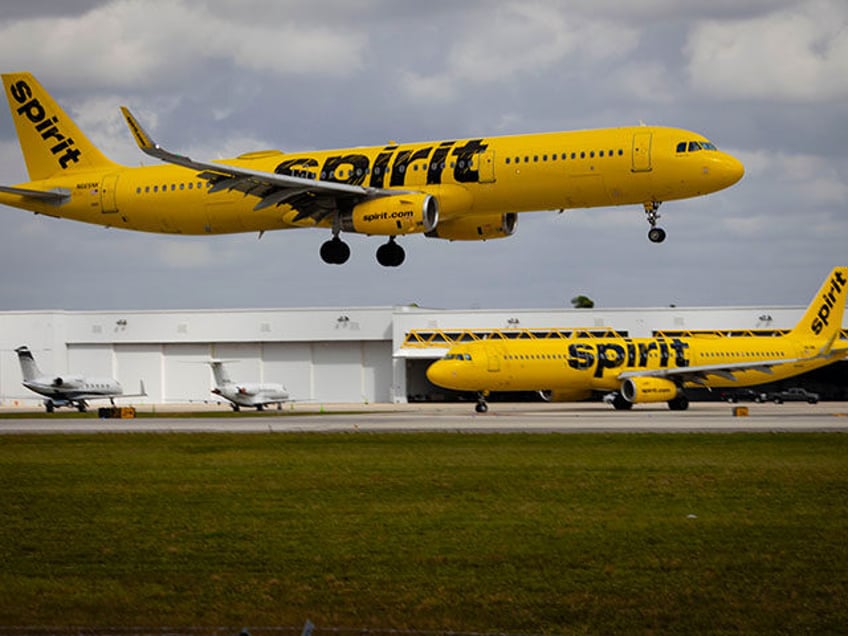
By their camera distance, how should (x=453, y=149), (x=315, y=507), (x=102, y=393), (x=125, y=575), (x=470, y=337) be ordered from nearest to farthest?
(x=125, y=575), (x=315, y=507), (x=453, y=149), (x=102, y=393), (x=470, y=337)

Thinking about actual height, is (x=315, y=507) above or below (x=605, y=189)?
below

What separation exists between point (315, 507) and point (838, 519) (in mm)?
11489

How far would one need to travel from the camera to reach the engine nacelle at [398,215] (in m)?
47.9

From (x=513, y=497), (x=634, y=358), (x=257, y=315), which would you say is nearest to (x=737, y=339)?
(x=634, y=358)

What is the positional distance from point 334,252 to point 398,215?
200 inches

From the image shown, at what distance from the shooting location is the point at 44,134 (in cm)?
6031

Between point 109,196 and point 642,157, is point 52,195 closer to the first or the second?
point 109,196

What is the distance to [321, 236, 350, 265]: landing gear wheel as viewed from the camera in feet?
172

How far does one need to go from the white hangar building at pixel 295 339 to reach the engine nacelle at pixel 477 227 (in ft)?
193

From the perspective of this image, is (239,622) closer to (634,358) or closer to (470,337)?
(634,358)

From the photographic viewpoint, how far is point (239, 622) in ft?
64.4

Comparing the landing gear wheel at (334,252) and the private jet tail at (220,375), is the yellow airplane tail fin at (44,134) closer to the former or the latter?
the landing gear wheel at (334,252)

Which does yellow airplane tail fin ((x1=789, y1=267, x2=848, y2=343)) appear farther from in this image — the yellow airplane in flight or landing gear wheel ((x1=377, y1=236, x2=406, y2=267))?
landing gear wheel ((x1=377, y1=236, x2=406, y2=267))

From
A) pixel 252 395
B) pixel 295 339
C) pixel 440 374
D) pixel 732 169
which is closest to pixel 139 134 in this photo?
pixel 732 169
